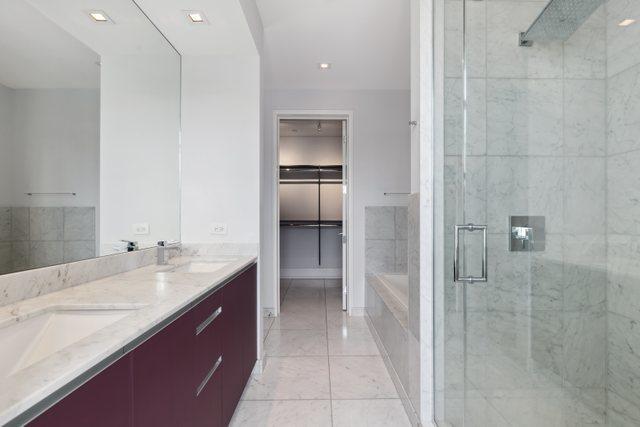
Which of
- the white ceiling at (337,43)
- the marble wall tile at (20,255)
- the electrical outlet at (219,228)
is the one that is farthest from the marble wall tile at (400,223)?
the marble wall tile at (20,255)

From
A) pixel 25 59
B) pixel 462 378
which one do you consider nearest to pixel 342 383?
pixel 462 378

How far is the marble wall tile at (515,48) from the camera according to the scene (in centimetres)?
127

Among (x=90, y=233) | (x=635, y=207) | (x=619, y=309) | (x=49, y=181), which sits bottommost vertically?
(x=619, y=309)

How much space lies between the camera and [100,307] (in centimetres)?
105

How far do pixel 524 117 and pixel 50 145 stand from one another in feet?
6.27

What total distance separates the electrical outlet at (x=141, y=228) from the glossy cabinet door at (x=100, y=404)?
129 centimetres

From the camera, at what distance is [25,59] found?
1144mm

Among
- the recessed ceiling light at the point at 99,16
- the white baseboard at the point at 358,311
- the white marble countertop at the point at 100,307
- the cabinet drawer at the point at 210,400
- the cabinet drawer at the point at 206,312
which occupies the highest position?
the recessed ceiling light at the point at 99,16

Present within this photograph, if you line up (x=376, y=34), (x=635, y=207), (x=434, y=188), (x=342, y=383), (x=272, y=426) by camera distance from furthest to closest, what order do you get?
(x=376, y=34), (x=342, y=383), (x=272, y=426), (x=434, y=188), (x=635, y=207)

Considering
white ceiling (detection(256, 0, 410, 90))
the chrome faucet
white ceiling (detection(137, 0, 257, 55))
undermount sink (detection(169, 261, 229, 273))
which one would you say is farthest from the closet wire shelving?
the chrome faucet

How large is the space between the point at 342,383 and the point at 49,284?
70.4 inches

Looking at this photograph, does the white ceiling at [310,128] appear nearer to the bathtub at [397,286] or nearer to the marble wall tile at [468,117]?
the bathtub at [397,286]

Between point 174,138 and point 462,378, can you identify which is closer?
point 462,378

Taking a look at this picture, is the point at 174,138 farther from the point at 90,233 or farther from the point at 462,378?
the point at 462,378
